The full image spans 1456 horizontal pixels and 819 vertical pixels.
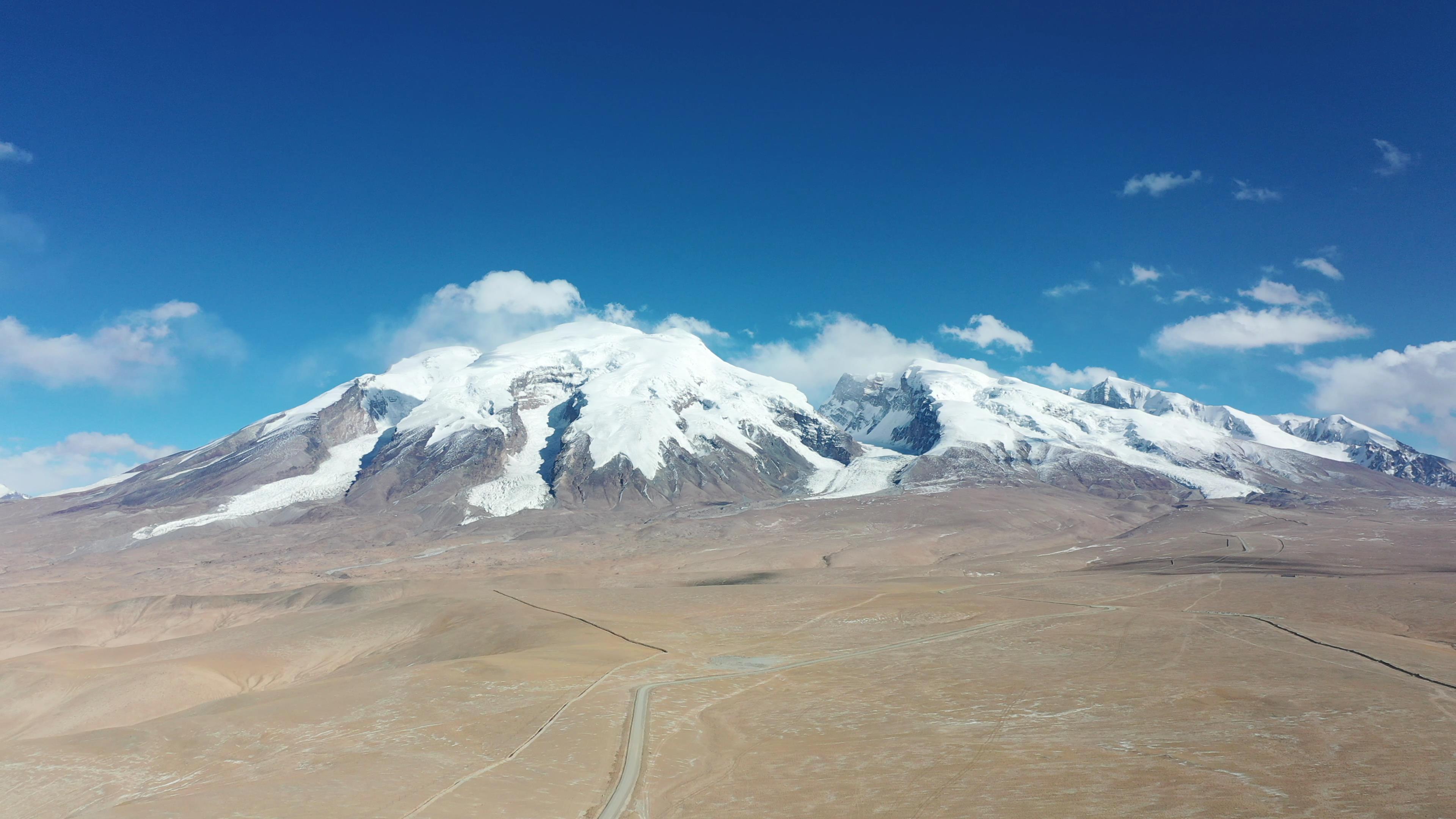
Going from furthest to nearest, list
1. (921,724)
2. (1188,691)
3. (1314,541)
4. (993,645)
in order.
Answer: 1. (1314,541)
2. (993,645)
3. (1188,691)
4. (921,724)

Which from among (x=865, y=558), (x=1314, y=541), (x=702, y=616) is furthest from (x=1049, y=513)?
(x=702, y=616)

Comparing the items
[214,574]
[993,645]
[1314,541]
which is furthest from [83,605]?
[1314,541]

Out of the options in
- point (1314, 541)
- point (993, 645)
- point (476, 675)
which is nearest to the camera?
point (476, 675)

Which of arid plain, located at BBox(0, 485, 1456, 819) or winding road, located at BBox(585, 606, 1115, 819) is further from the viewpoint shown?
winding road, located at BBox(585, 606, 1115, 819)

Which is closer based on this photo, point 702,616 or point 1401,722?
point 1401,722

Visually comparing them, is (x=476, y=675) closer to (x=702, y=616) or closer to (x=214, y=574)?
(x=702, y=616)

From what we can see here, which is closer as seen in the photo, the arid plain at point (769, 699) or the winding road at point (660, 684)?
the arid plain at point (769, 699)

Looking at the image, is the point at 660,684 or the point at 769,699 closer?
the point at 769,699
